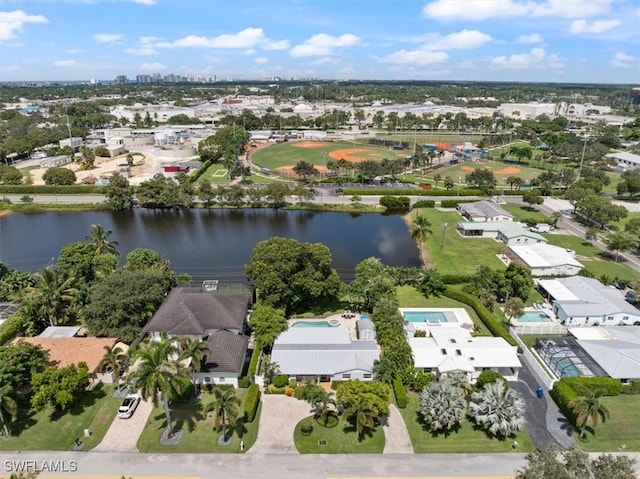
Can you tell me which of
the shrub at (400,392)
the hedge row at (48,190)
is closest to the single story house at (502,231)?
the shrub at (400,392)

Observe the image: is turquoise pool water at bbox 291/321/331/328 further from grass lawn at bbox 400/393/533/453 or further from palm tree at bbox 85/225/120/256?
palm tree at bbox 85/225/120/256

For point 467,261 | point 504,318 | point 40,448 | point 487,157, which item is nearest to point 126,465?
point 40,448

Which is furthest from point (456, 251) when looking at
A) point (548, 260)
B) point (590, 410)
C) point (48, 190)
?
point (48, 190)

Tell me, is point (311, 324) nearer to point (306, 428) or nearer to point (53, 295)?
point (306, 428)

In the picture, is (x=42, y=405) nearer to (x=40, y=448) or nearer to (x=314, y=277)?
(x=40, y=448)

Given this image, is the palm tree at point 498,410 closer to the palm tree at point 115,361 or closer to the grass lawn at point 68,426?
the grass lawn at point 68,426

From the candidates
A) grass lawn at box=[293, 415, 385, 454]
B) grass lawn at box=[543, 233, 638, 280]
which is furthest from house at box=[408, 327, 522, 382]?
grass lawn at box=[543, 233, 638, 280]
